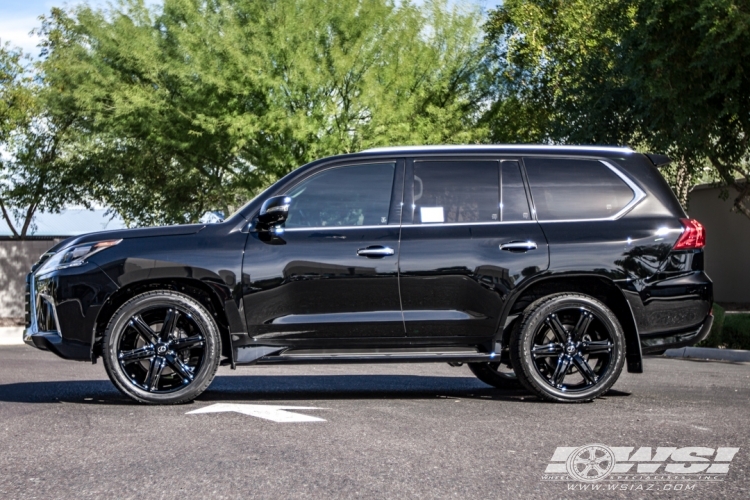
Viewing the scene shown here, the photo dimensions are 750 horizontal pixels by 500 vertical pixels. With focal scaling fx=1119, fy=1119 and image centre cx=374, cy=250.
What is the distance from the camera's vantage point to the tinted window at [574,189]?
833cm

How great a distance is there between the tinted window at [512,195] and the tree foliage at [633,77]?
9350mm

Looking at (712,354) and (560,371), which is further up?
(560,371)

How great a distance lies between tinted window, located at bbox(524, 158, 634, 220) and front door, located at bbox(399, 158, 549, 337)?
245 millimetres

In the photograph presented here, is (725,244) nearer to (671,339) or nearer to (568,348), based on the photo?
(671,339)

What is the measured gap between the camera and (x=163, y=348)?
791cm

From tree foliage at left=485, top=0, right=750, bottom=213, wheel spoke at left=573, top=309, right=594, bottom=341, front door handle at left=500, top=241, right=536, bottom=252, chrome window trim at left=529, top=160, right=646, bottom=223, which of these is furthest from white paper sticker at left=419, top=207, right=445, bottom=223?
tree foliage at left=485, top=0, right=750, bottom=213

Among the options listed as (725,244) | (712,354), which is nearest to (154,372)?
(712,354)

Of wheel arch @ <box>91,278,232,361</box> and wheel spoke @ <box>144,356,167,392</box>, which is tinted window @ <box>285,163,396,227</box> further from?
wheel spoke @ <box>144,356,167,392</box>

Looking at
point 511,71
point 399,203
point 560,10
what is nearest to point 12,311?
point 511,71

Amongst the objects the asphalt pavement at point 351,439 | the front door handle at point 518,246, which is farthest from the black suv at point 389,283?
the asphalt pavement at point 351,439

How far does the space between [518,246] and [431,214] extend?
0.68m

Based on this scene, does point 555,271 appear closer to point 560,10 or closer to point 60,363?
point 60,363

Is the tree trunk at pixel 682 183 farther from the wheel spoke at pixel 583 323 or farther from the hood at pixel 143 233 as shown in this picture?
the hood at pixel 143 233

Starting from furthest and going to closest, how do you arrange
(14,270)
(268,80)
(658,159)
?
(14,270) < (268,80) < (658,159)
